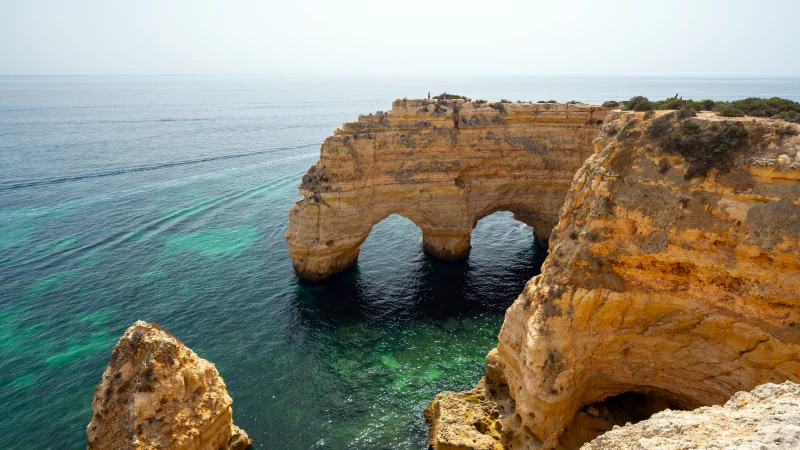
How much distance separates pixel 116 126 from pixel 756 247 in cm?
12190

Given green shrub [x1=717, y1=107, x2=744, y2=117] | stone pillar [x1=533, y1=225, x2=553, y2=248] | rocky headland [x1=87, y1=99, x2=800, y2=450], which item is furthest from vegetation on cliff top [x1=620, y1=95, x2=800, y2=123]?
stone pillar [x1=533, y1=225, x2=553, y2=248]

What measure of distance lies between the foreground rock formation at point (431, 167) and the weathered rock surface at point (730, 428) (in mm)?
27240

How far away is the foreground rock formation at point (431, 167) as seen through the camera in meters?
32.9

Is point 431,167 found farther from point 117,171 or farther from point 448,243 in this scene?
point 117,171

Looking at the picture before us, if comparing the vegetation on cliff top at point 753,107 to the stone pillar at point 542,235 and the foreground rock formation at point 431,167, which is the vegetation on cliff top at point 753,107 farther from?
the stone pillar at point 542,235

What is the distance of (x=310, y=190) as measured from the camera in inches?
1289

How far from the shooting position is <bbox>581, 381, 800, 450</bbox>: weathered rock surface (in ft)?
20.7

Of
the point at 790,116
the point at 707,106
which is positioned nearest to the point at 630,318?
the point at 790,116

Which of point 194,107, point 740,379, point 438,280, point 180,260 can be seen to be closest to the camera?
point 740,379

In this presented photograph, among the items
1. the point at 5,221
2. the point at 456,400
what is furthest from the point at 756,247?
the point at 5,221

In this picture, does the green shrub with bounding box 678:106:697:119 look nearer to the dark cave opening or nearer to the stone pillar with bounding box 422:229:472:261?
the dark cave opening

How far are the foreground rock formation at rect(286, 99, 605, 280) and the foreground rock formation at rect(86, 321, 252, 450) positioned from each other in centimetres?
1753

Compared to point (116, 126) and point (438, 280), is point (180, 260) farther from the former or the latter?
point (116, 126)

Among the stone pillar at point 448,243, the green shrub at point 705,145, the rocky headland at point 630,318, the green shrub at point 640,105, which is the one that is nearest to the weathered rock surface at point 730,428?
the rocky headland at point 630,318
